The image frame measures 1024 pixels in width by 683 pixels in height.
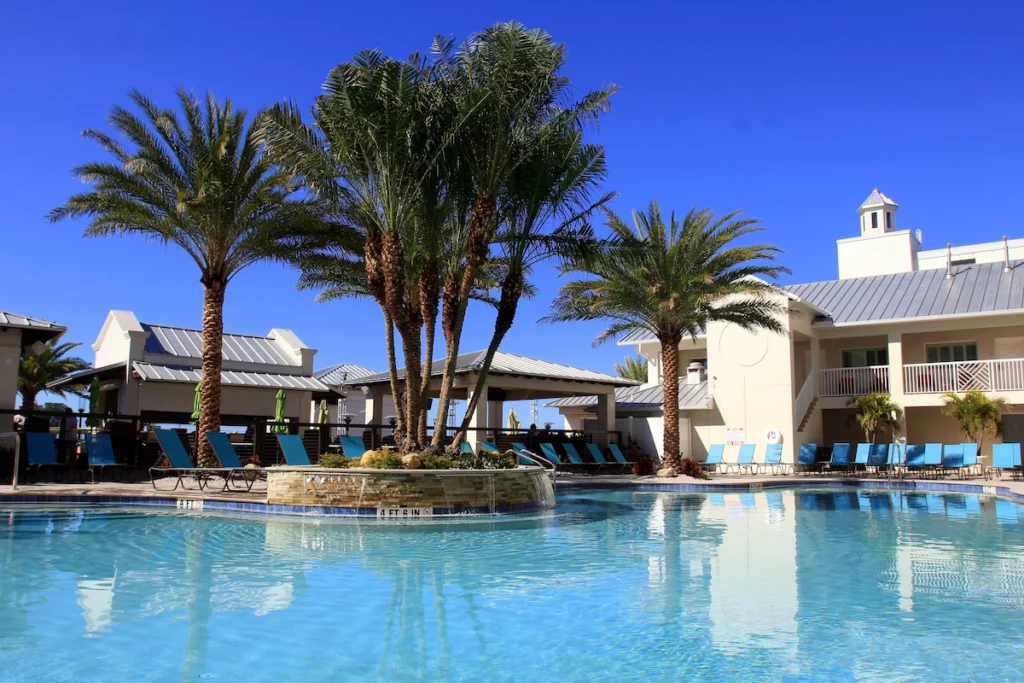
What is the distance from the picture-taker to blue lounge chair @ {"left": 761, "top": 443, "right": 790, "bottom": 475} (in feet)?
89.4

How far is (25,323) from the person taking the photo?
60.1 feet

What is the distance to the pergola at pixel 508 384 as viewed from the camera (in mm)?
25438

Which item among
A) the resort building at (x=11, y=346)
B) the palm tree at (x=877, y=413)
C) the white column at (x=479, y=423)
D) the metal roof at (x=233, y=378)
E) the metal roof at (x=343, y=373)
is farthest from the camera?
the metal roof at (x=343, y=373)

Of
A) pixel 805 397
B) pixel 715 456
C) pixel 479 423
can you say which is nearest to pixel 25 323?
pixel 479 423

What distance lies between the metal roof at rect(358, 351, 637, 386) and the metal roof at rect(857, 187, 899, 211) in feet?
91.5

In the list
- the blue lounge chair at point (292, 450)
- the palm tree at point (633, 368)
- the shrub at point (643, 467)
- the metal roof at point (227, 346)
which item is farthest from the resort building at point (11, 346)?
the palm tree at point (633, 368)

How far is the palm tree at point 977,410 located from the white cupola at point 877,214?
25.5 metres

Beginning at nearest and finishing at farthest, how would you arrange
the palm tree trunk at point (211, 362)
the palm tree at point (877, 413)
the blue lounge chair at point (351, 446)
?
the palm tree trunk at point (211, 362) < the blue lounge chair at point (351, 446) < the palm tree at point (877, 413)

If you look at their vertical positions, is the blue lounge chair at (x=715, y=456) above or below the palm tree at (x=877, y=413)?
below

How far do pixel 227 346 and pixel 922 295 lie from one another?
24811mm

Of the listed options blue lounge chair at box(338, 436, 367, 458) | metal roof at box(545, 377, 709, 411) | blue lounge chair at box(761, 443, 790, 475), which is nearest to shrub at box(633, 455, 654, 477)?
metal roof at box(545, 377, 709, 411)

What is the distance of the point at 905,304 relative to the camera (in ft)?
93.7

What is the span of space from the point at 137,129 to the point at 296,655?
15690 mm

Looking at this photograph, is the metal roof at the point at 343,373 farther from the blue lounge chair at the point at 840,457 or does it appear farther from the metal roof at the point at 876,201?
the metal roof at the point at 876,201
